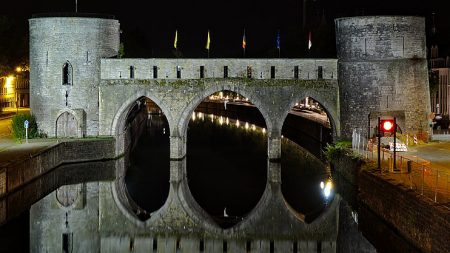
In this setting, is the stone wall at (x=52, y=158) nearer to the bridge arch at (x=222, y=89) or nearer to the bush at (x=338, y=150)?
the bridge arch at (x=222, y=89)

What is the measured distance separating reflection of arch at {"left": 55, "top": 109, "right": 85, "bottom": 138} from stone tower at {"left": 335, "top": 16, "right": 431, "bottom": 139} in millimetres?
16015

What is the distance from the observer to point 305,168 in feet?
143

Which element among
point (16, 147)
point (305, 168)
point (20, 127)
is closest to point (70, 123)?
point (20, 127)

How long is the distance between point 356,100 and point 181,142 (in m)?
10.8

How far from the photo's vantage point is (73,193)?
3416cm

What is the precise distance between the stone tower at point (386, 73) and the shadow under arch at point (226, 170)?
276 inches

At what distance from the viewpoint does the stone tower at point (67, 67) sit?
4412cm

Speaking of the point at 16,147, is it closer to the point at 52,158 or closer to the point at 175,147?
the point at 52,158

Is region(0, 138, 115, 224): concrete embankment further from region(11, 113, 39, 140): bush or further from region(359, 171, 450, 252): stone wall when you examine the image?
region(359, 171, 450, 252): stone wall

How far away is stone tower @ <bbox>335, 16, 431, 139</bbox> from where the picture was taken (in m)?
42.5

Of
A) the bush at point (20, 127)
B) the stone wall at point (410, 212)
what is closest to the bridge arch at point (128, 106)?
the bush at point (20, 127)

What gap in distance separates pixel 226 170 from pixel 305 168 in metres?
4.71

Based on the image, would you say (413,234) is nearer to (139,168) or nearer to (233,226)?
(233,226)

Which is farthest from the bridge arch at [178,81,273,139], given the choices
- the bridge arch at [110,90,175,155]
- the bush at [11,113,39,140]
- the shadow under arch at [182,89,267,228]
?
the bush at [11,113,39,140]
